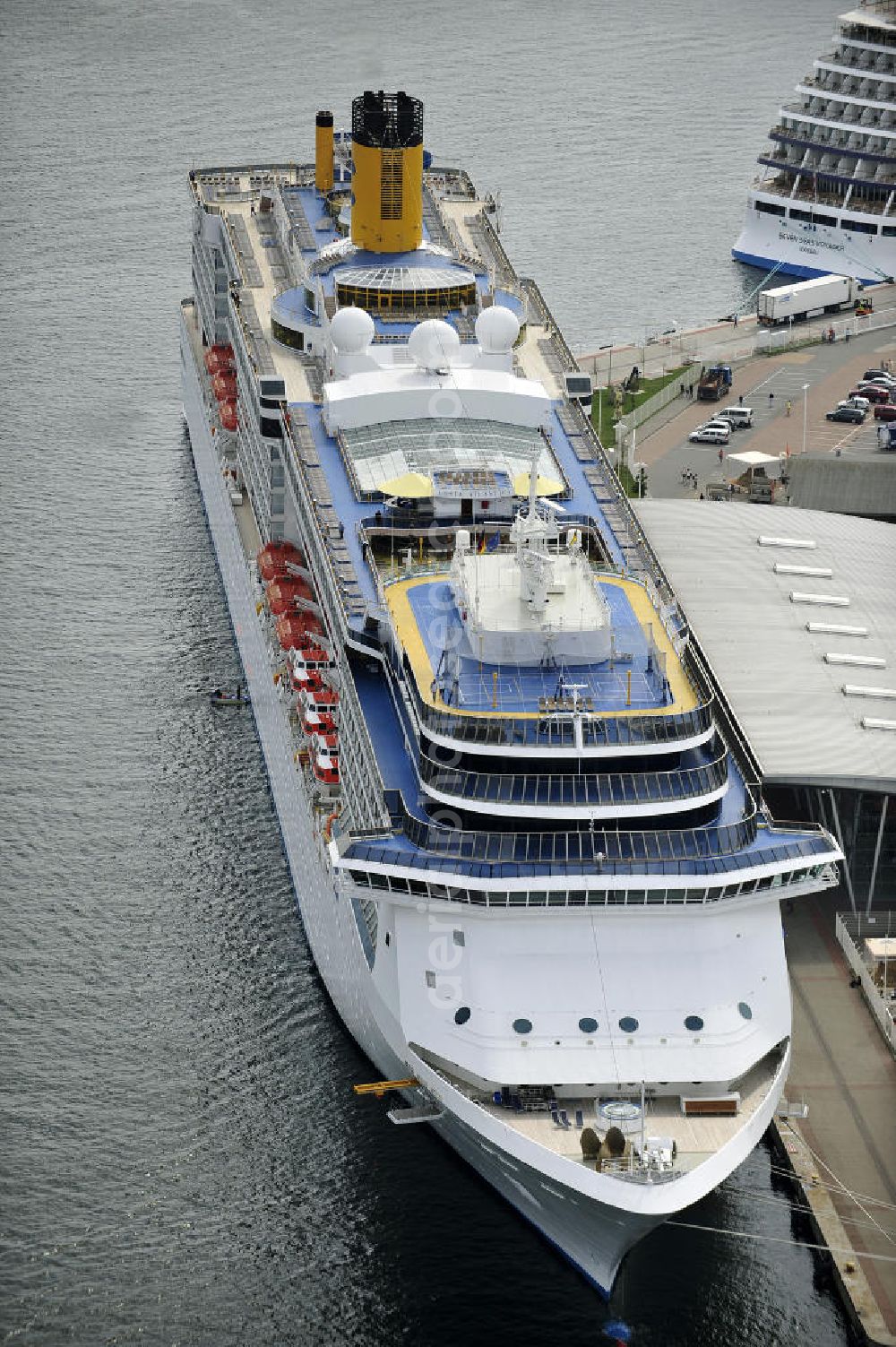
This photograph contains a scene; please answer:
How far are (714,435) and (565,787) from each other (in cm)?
6800

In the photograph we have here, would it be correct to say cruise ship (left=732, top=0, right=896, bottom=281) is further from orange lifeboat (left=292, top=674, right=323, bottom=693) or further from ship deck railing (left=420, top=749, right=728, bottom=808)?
ship deck railing (left=420, top=749, right=728, bottom=808)

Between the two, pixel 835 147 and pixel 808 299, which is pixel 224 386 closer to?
pixel 808 299

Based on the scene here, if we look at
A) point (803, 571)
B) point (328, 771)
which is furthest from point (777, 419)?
point (328, 771)

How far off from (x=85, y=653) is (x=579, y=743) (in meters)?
48.0

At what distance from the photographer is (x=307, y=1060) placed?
93938 mm

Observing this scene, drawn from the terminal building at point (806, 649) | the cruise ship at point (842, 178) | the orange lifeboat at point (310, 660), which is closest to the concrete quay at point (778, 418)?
the terminal building at point (806, 649)

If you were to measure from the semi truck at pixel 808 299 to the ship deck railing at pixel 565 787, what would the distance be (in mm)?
91637

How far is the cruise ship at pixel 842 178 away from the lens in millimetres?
192375

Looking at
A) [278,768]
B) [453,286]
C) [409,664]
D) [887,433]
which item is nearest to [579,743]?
[409,664]

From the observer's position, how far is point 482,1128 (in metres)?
80.7

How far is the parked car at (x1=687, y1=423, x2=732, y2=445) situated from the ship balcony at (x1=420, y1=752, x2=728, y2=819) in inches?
2599

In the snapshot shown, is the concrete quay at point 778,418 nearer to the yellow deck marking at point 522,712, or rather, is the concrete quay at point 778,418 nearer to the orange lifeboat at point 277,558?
the orange lifeboat at point 277,558

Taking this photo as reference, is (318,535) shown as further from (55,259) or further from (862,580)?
(55,259)

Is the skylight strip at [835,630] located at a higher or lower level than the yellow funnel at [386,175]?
lower
